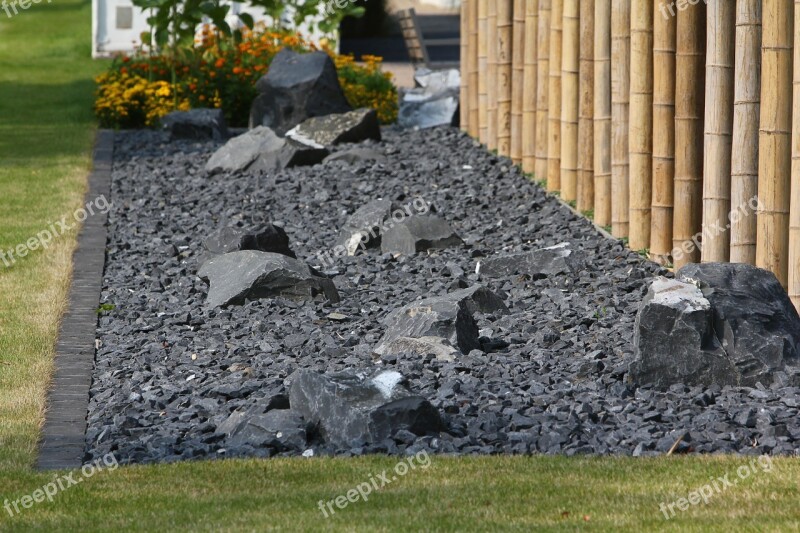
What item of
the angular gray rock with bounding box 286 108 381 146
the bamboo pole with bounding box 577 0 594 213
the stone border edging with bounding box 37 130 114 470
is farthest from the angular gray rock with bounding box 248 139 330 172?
the bamboo pole with bounding box 577 0 594 213

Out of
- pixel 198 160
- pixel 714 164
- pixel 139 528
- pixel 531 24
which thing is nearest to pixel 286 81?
pixel 198 160

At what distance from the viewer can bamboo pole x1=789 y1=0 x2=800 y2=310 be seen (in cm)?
599

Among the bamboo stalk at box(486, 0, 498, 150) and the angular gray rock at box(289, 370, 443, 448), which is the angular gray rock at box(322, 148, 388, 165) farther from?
the angular gray rock at box(289, 370, 443, 448)

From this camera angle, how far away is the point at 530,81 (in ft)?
33.2

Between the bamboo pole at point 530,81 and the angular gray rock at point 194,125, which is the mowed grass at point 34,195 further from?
the bamboo pole at point 530,81

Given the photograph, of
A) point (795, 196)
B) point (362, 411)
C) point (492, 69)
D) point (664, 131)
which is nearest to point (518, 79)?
point (492, 69)

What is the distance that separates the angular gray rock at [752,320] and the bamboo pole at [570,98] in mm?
3578

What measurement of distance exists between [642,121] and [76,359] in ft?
12.4

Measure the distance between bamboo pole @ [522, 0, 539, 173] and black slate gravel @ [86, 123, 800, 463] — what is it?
242 mm

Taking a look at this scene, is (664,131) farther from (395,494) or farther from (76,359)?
(395,494)

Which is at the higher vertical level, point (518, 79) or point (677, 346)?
point (518, 79)

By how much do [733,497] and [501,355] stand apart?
1.83 m

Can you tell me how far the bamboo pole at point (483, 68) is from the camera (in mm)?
11539

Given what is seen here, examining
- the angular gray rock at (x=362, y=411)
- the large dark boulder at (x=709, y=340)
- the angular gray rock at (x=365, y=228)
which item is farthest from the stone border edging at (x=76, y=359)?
the large dark boulder at (x=709, y=340)
